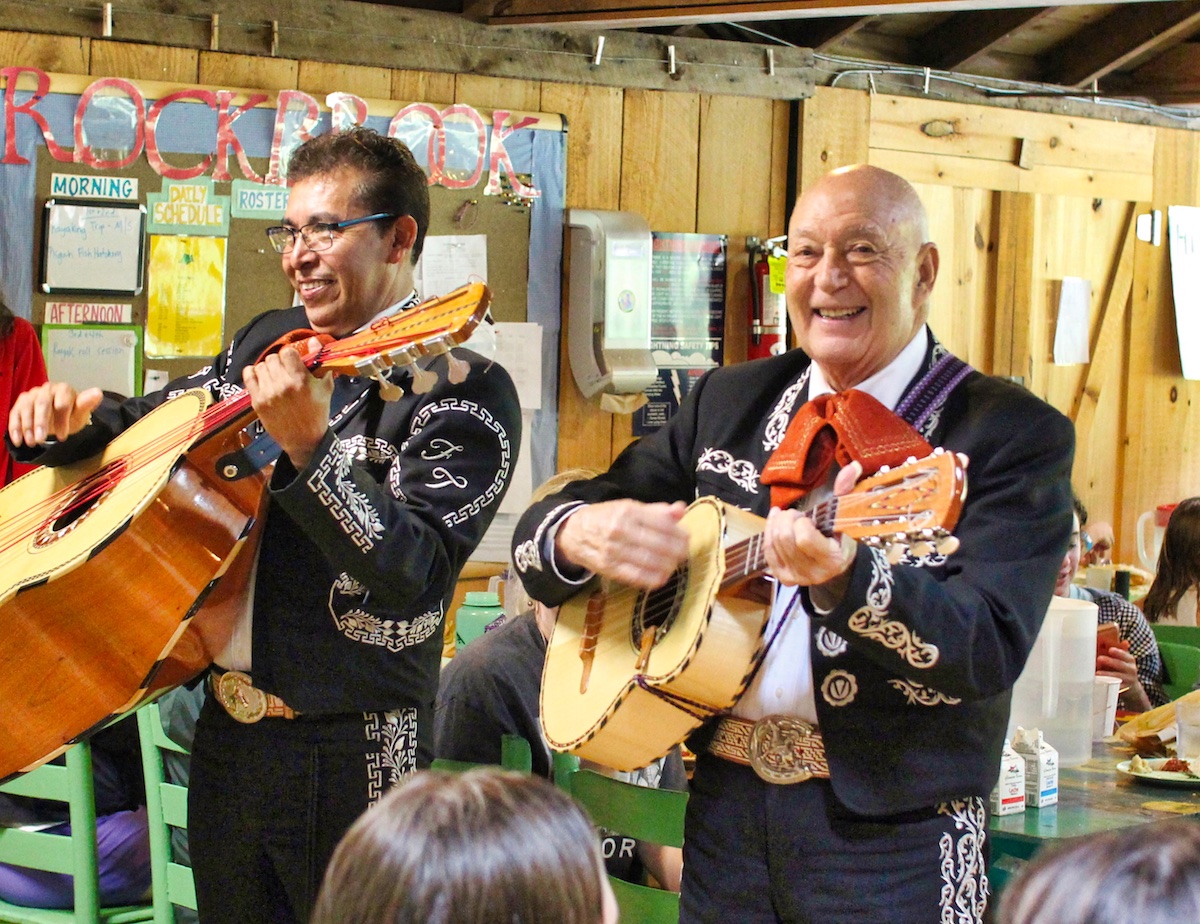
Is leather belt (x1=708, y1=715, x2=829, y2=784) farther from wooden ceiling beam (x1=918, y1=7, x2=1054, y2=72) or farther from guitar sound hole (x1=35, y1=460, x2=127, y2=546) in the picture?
wooden ceiling beam (x1=918, y1=7, x2=1054, y2=72)

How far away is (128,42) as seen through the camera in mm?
4043

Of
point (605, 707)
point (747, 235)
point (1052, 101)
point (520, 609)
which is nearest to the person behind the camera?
point (605, 707)

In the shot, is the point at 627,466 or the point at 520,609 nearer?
the point at 627,466

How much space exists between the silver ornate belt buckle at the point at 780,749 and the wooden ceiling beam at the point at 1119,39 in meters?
4.24

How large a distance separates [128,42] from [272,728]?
273 cm

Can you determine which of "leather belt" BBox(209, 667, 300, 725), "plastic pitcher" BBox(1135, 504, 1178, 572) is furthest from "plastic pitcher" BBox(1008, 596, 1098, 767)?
"plastic pitcher" BBox(1135, 504, 1178, 572)

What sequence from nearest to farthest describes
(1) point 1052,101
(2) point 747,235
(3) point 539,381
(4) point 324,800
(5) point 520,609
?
(4) point 324,800 < (5) point 520,609 < (3) point 539,381 < (2) point 747,235 < (1) point 1052,101

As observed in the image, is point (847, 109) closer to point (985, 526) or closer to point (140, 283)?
point (140, 283)

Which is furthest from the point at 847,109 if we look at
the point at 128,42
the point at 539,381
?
the point at 128,42

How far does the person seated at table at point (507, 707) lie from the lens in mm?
2695

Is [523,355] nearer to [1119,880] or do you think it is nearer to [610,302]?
[610,302]

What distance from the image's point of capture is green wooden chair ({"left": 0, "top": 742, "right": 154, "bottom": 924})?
2666mm

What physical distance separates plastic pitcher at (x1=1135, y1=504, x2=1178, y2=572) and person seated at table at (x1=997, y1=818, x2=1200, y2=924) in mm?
5442

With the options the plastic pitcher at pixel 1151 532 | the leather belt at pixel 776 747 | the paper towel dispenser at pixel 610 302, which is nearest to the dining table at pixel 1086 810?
the leather belt at pixel 776 747
